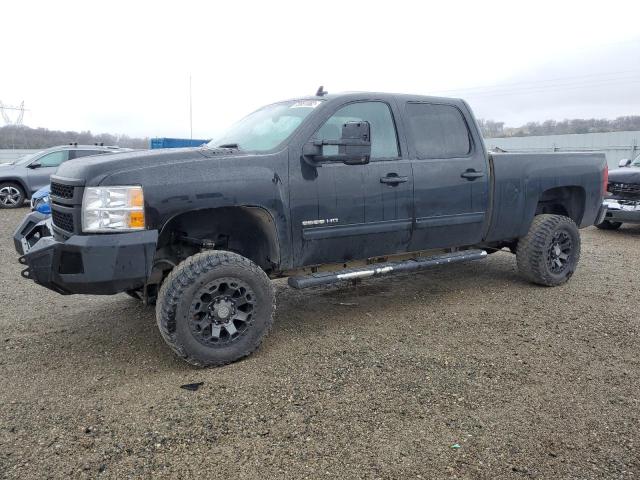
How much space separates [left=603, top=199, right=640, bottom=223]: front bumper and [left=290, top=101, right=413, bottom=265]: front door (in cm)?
666

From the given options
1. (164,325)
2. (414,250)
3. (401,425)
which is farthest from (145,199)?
(414,250)

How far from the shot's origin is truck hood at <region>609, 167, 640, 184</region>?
9.58 meters

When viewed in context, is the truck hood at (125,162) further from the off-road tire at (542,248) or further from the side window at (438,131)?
the off-road tire at (542,248)

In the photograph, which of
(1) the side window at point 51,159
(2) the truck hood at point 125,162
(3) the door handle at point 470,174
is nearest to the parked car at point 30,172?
(1) the side window at point 51,159

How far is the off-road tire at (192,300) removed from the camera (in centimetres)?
354

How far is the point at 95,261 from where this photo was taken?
11.0 ft

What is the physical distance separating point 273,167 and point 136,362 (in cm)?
173

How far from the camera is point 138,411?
3.09 metres

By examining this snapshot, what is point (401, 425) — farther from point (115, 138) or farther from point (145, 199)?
point (115, 138)

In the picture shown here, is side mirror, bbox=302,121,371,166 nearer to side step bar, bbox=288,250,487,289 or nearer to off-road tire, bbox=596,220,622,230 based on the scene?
side step bar, bbox=288,250,487,289

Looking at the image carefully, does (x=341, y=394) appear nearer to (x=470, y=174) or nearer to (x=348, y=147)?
(x=348, y=147)

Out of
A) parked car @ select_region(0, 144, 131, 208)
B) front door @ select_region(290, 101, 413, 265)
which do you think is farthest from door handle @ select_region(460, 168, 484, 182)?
parked car @ select_region(0, 144, 131, 208)

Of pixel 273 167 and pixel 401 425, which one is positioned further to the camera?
pixel 273 167

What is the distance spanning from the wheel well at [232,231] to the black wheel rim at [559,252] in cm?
325
